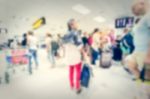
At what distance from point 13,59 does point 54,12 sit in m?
0.72

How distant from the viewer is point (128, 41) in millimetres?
2695

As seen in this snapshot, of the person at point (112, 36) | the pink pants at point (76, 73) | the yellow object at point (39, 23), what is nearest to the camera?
the person at point (112, 36)

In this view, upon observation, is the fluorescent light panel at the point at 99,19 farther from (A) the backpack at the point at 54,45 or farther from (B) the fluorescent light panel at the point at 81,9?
(A) the backpack at the point at 54,45

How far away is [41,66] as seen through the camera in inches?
117

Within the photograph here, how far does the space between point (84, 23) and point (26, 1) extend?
73 cm

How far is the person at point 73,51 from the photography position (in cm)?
287

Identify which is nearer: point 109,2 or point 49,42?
point 109,2

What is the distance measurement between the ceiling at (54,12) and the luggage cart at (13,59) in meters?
0.23

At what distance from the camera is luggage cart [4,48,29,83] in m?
3.03

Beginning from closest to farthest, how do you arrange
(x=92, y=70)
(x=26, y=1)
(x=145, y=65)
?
(x=145, y=65), (x=92, y=70), (x=26, y=1)

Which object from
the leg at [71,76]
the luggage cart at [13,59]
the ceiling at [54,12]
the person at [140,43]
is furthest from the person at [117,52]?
the luggage cart at [13,59]

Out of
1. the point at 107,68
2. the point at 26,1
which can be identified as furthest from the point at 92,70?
the point at 26,1

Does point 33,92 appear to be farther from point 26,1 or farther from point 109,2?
point 109,2

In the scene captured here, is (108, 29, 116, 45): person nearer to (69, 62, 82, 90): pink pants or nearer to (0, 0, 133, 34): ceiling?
(0, 0, 133, 34): ceiling
